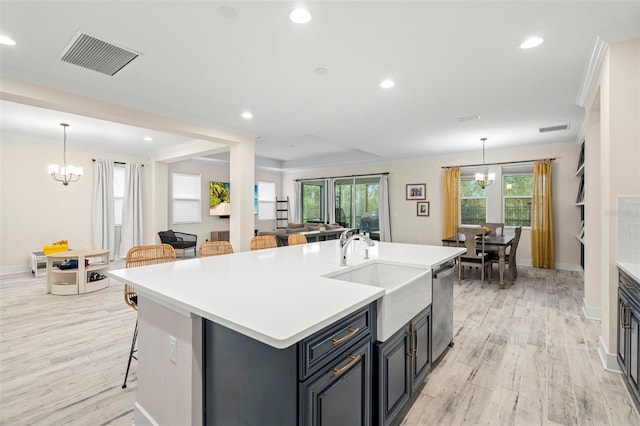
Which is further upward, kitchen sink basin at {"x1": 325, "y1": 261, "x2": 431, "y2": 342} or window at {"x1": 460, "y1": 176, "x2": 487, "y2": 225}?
window at {"x1": 460, "y1": 176, "x2": 487, "y2": 225}

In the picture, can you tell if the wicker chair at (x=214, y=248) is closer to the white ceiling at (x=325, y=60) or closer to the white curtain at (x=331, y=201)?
the white ceiling at (x=325, y=60)

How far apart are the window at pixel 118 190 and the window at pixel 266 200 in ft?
13.1

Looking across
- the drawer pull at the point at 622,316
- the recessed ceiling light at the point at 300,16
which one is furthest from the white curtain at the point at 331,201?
the drawer pull at the point at 622,316

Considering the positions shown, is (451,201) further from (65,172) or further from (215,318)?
(65,172)

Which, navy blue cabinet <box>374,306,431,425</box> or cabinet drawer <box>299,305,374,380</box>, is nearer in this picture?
cabinet drawer <box>299,305,374,380</box>

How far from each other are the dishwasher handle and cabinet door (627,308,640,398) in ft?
3.63

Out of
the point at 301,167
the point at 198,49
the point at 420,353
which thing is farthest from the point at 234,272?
the point at 301,167

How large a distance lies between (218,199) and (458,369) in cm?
815

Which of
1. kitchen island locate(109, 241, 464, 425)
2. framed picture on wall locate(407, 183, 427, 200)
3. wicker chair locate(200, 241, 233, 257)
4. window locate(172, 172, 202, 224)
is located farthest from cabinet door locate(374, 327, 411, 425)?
window locate(172, 172, 202, 224)

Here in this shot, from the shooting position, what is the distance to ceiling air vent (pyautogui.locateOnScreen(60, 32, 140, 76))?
2.57m

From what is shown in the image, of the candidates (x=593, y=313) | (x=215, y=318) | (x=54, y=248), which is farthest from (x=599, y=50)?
(x=54, y=248)

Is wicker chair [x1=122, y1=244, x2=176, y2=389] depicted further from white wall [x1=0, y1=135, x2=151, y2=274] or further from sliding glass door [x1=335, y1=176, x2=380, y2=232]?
sliding glass door [x1=335, y1=176, x2=380, y2=232]

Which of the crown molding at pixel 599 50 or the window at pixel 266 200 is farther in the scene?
the window at pixel 266 200

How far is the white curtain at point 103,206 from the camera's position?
7109mm
